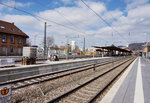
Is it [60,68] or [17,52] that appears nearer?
[60,68]

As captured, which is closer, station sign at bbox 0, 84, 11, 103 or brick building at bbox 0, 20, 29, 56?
station sign at bbox 0, 84, 11, 103

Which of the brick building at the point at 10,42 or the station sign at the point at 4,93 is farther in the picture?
the brick building at the point at 10,42

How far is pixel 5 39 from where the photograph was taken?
107 feet

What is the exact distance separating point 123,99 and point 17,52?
118ft

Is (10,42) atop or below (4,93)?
atop

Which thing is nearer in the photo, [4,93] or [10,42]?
[4,93]

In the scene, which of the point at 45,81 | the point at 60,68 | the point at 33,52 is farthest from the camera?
the point at 33,52

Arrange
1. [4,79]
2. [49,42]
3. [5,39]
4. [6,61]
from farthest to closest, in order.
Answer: [49,42], [5,39], [6,61], [4,79]

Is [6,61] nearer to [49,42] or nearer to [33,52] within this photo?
[33,52]

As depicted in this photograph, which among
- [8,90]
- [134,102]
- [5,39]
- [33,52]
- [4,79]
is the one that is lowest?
[134,102]

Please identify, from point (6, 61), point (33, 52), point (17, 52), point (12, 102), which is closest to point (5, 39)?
point (17, 52)

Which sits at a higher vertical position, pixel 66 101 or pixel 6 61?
pixel 6 61

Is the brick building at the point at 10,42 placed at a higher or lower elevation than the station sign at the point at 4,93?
higher

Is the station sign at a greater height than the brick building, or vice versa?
the brick building
